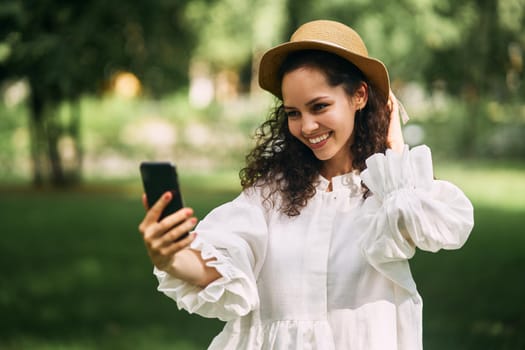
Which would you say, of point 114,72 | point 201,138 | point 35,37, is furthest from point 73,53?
point 201,138

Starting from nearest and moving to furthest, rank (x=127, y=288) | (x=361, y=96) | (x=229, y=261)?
(x=229, y=261)
(x=361, y=96)
(x=127, y=288)

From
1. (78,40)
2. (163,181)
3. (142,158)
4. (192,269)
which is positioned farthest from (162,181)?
(142,158)

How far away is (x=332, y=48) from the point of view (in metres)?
2.54

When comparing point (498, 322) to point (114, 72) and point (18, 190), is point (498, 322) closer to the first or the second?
point (114, 72)

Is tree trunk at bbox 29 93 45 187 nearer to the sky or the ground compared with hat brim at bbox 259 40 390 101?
nearer to the ground

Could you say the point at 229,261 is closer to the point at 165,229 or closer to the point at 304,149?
the point at 165,229

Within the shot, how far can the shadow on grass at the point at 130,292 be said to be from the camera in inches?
253

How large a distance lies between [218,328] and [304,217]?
4.26 meters

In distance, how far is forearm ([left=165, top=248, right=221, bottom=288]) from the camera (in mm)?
2330

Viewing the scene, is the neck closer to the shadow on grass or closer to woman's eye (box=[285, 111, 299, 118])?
woman's eye (box=[285, 111, 299, 118])

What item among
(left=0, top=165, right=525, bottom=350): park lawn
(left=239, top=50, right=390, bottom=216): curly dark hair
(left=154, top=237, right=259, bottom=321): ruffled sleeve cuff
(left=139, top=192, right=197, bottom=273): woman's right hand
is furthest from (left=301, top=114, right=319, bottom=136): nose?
(left=0, top=165, right=525, bottom=350): park lawn

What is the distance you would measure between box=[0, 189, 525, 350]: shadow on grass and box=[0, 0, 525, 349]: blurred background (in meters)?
0.02

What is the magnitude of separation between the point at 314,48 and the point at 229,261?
2.16 feet

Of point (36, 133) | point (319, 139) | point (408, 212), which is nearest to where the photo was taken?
point (408, 212)
